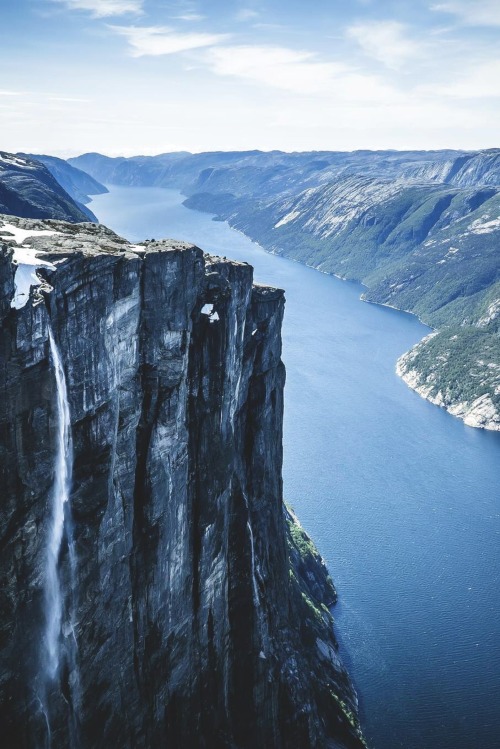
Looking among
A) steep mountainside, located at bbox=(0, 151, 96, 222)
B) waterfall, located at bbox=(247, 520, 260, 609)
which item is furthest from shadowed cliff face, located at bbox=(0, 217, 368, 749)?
steep mountainside, located at bbox=(0, 151, 96, 222)

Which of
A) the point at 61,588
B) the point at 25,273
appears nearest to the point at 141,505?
the point at 61,588

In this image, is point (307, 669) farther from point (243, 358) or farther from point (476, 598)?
point (476, 598)

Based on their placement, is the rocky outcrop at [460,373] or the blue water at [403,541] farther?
the rocky outcrop at [460,373]

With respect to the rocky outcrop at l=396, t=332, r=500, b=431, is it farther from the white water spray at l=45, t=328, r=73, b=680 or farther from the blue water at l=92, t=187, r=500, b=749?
the white water spray at l=45, t=328, r=73, b=680

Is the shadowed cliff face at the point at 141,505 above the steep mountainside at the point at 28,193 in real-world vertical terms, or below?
below

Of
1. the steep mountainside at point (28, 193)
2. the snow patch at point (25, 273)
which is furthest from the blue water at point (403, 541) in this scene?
the snow patch at point (25, 273)

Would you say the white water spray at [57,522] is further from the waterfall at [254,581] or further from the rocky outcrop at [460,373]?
the rocky outcrop at [460,373]

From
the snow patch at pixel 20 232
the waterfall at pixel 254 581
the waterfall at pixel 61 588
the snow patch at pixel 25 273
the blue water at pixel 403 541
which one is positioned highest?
the snow patch at pixel 20 232
